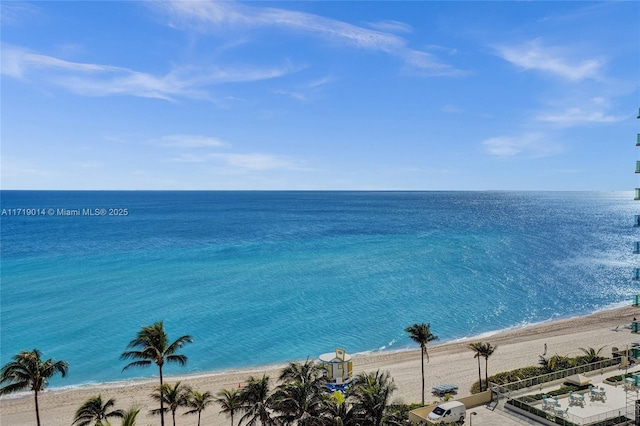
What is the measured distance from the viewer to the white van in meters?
21.4

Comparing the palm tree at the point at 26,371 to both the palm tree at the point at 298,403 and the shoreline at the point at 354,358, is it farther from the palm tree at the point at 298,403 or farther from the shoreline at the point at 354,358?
the shoreline at the point at 354,358

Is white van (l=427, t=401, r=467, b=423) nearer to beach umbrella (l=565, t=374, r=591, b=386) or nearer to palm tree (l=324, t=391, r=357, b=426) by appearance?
palm tree (l=324, t=391, r=357, b=426)

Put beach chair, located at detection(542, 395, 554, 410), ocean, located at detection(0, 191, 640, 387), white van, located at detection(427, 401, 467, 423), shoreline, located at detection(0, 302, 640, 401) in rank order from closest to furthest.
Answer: beach chair, located at detection(542, 395, 554, 410), white van, located at detection(427, 401, 467, 423), shoreline, located at detection(0, 302, 640, 401), ocean, located at detection(0, 191, 640, 387)

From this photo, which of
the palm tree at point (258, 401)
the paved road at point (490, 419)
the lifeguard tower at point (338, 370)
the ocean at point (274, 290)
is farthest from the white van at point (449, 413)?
the ocean at point (274, 290)

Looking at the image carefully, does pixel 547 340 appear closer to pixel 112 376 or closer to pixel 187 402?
pixel 187 402

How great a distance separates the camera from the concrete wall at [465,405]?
22.1m

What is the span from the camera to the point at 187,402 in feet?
76.9

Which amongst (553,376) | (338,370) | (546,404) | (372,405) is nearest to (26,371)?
(372,405)

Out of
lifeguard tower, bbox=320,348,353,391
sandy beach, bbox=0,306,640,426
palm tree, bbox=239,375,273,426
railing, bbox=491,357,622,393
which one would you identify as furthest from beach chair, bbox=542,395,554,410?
palm tree, bbox=239,375,273,426

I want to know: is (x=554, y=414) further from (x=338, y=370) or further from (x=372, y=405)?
(x=338, y=370)

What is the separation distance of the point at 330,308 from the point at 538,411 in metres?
35.6

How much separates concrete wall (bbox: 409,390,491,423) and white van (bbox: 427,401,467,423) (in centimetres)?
59

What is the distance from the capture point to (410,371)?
3738cm

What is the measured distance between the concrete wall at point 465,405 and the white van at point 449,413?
0.59 meters
